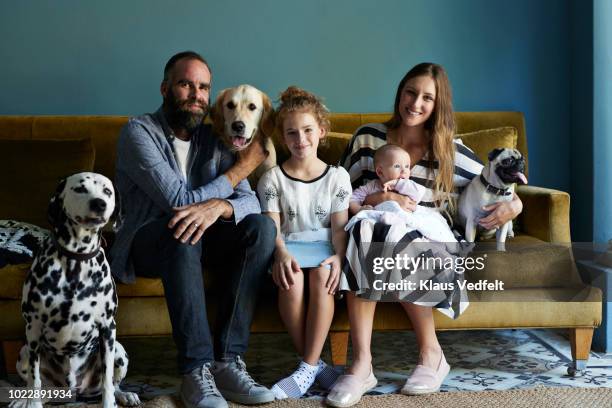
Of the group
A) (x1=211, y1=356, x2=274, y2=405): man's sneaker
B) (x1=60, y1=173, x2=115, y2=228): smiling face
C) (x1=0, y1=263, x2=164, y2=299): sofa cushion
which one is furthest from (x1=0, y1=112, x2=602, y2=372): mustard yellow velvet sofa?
(x1=60, y1=173, x2=115, y2=228): smiling face

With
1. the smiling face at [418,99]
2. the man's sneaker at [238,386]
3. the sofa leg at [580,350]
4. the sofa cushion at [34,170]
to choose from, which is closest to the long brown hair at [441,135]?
the smiling face at [418,99]

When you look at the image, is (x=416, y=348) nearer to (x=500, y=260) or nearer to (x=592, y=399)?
(x=500, y=260)

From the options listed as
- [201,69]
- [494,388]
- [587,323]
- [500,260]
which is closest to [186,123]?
[201,69]

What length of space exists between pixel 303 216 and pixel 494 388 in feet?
2.94

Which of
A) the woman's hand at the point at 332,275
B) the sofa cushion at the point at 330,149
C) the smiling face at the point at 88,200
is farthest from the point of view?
the sofa cushion at the point at 330,149

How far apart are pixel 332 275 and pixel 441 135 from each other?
76 centimetres

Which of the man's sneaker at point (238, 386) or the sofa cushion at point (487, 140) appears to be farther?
the sofa cushion at point (487, 140)

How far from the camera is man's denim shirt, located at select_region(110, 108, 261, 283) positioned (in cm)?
224

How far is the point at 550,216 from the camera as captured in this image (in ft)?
8.61

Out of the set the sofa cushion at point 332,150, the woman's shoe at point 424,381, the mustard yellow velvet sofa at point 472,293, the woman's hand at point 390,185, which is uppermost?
the sofa cushion at point 332,150

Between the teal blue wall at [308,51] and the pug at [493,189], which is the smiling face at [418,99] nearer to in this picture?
the pug at [493,189]

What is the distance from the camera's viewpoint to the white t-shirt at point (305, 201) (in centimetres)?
238

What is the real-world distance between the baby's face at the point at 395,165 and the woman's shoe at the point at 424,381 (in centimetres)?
69

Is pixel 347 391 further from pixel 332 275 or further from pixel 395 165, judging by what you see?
pixel 395 165
